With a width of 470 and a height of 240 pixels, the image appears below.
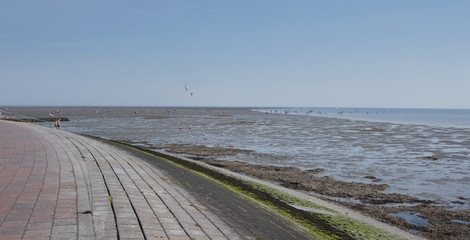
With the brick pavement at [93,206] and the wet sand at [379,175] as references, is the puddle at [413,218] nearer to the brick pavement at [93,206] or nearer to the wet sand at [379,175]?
the wet sand at [379,175]

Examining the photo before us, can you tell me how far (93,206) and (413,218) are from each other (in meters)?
8.44

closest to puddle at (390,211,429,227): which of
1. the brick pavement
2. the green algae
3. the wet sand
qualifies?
the wet sand

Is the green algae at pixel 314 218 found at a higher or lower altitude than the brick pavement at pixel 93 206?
lower

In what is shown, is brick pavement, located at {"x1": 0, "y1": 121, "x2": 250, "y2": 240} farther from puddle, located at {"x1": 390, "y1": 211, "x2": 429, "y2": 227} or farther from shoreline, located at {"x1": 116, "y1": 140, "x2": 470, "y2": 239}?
puddle, located at {"x1": 390, "y1": 211, "x2": 429, "y2": 227}

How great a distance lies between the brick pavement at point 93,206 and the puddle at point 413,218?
19.5 feet

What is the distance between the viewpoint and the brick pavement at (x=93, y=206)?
4668 mm

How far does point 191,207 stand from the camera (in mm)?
6688

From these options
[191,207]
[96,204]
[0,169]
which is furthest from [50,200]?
[0,169]

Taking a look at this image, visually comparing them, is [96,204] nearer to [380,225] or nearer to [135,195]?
[135,195]

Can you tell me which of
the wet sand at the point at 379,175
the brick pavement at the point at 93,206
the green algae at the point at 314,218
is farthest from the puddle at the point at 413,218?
the brick pavement at the point at 93,206

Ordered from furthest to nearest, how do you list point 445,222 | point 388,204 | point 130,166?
point 388,204 → point 130,166 → point 445,222

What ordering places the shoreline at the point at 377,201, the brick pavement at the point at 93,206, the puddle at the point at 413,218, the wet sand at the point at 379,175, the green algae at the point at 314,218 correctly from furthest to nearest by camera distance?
the wet sand at the point at 379,175, the puddle at the point at 413,218, the shoreline at the point at 377,201, the green algae at the point at 314,218, the brick pavement at the point at 93,206

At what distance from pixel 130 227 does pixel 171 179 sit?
5099 millimetres

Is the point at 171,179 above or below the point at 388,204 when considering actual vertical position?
above
